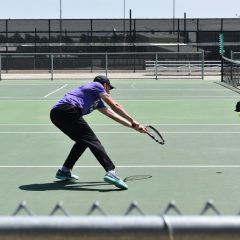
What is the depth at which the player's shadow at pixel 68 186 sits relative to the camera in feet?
25.0

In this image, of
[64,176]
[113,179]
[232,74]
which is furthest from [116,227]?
[232,74]

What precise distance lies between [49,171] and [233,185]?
2677 millimetres

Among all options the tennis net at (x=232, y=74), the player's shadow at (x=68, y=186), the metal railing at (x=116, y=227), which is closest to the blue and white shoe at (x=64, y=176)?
the player's shadow at (x=68, y=186)

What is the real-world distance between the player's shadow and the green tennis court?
0.04 feet

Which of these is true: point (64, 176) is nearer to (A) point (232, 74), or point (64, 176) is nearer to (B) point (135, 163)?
(B) point (135, 163)

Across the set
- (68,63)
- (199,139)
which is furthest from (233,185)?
(68,63)

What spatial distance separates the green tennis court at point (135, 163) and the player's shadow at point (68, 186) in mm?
12

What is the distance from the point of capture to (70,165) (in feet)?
26.2

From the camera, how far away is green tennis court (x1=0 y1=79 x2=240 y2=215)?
6918 millimetres

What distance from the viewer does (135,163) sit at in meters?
9.53

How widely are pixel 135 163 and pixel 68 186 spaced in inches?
75.8

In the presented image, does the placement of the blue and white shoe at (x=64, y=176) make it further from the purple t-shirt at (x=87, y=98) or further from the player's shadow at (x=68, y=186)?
the purple t-shirt at (x=87, y=98)

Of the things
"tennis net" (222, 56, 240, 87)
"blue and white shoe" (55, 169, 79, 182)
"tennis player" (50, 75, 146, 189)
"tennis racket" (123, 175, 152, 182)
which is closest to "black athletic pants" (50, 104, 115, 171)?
"tennis player" (50, 75, 146, 189)

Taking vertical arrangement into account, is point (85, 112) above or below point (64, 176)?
above
